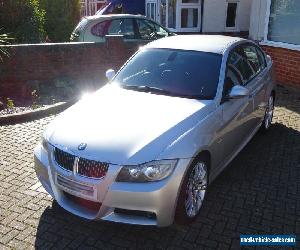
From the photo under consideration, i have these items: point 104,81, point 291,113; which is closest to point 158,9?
point 104,81

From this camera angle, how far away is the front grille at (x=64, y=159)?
12.5 feet

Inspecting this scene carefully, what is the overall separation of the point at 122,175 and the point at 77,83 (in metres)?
6.12

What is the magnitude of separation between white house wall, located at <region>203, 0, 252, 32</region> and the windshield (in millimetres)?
14885

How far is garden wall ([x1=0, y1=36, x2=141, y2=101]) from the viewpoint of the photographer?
863 centimetres

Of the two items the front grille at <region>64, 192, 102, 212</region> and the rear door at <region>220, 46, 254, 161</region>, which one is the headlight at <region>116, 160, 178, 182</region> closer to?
the front grille at <region>64, 192, 102, 212</region>

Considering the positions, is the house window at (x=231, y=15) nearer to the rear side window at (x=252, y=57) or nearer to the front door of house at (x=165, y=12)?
the front door of house at (x=165, y=12)

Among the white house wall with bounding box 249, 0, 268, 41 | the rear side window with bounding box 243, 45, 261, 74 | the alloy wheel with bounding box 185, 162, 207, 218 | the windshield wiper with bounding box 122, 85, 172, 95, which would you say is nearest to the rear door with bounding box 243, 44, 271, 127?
the rear side window with bounding box 243, 45, 261, 74

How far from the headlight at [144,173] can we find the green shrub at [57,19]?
1287cm

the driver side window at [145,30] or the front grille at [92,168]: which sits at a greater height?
the driver side window at [145,30]

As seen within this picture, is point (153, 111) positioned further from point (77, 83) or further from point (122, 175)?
point (77, 83)

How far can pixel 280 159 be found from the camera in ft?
19.3

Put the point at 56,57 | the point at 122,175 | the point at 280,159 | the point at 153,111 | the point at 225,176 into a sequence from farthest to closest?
the point at 56,57, the point at 280,159, the point at 225,176, the point at 153,111, the point at 122,175

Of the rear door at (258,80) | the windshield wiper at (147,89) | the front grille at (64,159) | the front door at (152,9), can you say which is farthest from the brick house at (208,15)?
the front grille at (64,159)

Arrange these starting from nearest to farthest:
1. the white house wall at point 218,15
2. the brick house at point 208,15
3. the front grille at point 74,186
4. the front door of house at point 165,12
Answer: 1. the front grille at point 74,186
2. the white house wall at point 218,15
3. the brick house at point 208,15
4. the front door of house at point 165,12
